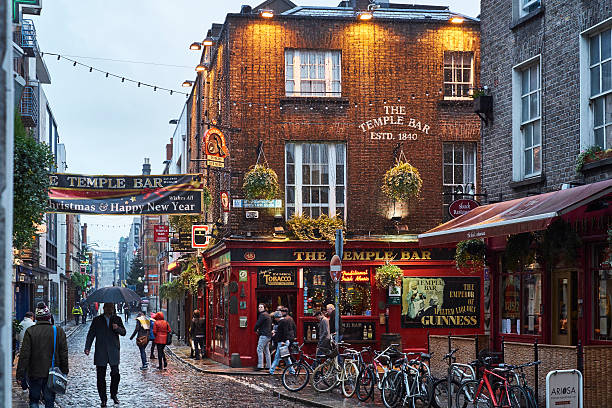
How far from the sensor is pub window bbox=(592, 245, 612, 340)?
1373cm

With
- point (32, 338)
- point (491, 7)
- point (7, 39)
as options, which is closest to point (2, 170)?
point (7, 39)

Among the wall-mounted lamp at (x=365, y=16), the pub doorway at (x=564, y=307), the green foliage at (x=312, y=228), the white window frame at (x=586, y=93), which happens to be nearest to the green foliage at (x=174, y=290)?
the green foliage at (x=312, y=228)

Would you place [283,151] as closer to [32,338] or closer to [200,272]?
[200,272]

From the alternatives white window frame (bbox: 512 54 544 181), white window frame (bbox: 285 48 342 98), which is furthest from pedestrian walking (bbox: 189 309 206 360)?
white window frame (bbox: 512 54 544 181)

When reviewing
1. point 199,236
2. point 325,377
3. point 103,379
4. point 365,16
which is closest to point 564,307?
point 325,377

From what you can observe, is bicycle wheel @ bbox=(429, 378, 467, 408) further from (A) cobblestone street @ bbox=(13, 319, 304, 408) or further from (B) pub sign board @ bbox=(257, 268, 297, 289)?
(B) pub sign board @ bbox=(257, 268, 297, 289)

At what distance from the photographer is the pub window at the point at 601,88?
541 inches

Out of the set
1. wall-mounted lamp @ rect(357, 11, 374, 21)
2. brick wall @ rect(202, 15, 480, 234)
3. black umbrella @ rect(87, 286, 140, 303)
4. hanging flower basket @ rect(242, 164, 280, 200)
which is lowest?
black umbrella @ rect(87, 286, 140, 303)

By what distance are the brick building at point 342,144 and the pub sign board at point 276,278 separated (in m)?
0.03

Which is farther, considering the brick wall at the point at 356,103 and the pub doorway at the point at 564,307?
the brick wall at the point at 356,103

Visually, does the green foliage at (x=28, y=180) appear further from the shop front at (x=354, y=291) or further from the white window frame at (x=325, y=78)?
the white window frame at (x=325, y=78)

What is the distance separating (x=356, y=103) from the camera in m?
27.9

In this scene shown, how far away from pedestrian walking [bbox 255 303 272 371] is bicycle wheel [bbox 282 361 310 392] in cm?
624

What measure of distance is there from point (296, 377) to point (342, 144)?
11046 mm
